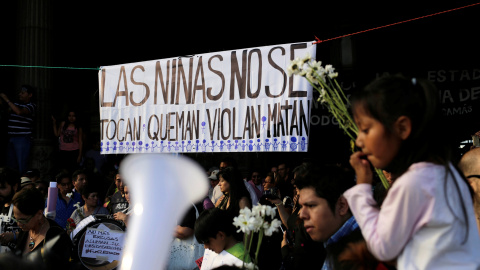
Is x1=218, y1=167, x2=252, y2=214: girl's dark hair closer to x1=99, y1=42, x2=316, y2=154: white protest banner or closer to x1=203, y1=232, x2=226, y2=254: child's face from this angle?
x1=99, y1=42, x2=316, y2=154: white protest banner

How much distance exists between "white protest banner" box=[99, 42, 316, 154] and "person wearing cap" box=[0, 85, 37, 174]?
3.60m

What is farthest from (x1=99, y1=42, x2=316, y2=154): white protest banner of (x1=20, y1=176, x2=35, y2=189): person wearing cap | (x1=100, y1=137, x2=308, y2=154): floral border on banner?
(x1=20, y1=176, x2=35, y2=189): person wearing cap

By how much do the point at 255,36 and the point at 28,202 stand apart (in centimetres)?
936

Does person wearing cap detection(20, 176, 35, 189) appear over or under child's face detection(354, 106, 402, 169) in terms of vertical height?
under

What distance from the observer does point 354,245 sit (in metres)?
1.94

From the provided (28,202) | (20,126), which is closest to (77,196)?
(28,202)

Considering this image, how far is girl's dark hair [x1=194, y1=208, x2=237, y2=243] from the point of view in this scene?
12.4 ft

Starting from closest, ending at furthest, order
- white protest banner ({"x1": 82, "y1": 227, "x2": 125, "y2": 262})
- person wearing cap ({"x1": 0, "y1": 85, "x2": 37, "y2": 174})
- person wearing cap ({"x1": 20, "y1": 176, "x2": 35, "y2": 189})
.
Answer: white protest banner ({"x1": 82, "y1": 227, "x2": 125, "y2": 262}) → person wearing cap ({"x1": 20, "y1": 176, "x2": 35, "y2": 189}) → person wearing cap ({"x1": 0, "y1": 85, "x2": 37, "y2": 174})

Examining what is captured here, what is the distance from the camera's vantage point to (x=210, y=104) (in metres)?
5.79

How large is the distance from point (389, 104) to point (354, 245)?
0.51 meters

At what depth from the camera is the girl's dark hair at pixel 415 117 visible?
1765mm

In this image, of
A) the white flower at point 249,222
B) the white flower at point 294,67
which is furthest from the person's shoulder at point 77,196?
the white flower at point 294,67

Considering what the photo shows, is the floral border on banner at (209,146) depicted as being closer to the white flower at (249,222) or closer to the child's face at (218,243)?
the child's face at (218,243)

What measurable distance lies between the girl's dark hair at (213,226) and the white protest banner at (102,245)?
1.33 meters
